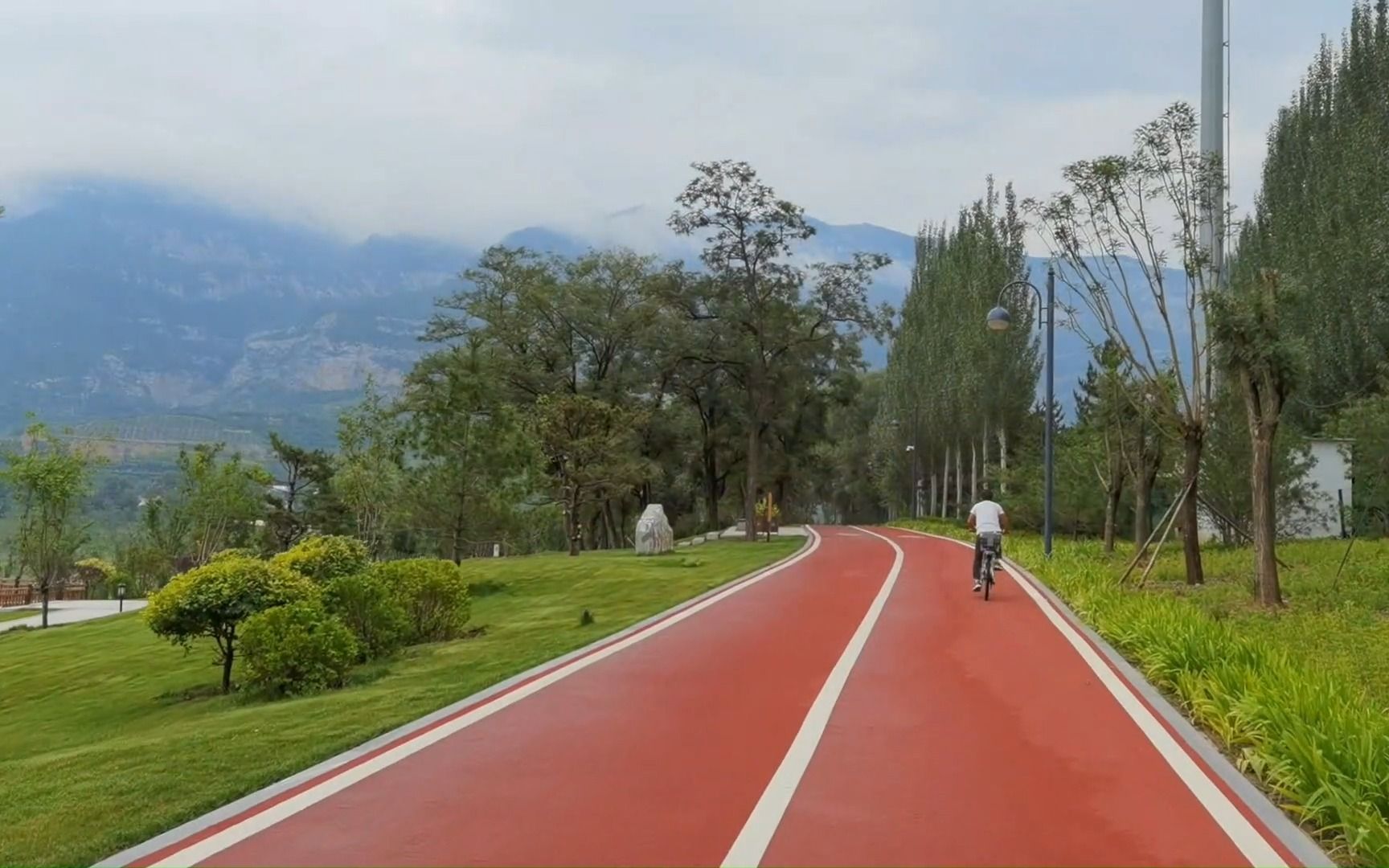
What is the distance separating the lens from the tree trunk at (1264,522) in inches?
531

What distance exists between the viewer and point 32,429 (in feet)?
106

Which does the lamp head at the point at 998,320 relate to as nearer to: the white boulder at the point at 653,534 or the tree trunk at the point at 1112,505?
the tree trunk at the point at 1112,505


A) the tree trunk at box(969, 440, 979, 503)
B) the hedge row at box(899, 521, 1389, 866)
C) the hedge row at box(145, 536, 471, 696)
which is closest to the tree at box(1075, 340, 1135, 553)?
the hedge row at box(899, 521, 1389, 866)

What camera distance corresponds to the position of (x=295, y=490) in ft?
166

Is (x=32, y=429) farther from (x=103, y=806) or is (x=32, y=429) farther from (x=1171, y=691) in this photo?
(x=1171, y=691)

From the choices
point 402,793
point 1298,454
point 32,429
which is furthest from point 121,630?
point 1298,454

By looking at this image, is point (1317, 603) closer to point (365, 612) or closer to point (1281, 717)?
point (1281, 717)

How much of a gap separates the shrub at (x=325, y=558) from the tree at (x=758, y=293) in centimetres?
1986

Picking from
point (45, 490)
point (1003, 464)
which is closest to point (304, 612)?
point (45, 490)

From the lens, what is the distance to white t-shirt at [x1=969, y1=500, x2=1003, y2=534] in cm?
1552

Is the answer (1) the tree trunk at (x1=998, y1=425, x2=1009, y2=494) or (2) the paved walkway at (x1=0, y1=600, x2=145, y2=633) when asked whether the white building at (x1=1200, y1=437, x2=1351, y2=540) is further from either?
(2) the paved walkway at (x1=0, y1=600, x2=145, y2=633)

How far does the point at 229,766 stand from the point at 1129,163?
54.8ft

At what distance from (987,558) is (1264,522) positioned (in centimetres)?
366

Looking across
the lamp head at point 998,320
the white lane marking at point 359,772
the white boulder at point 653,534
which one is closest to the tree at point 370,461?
the white boulder at point 653,534
